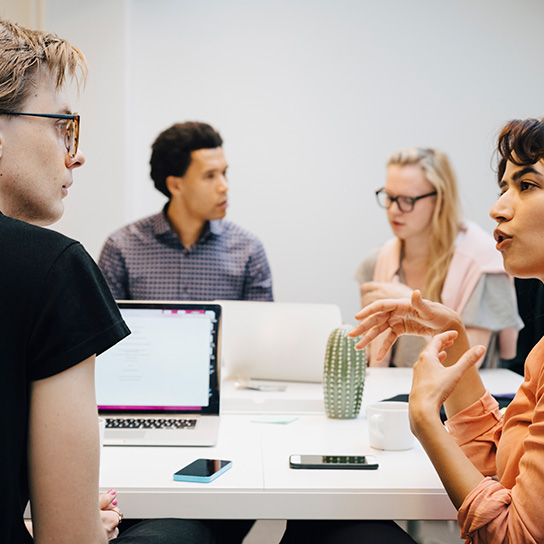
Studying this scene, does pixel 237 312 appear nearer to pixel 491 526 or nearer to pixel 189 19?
pixel 491 526

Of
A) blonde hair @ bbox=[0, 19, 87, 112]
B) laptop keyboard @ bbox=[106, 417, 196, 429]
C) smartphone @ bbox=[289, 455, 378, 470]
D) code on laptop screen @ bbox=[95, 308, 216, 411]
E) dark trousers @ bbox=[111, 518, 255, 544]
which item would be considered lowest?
dark trousers @ bbox=[111, 518, 255, 544]

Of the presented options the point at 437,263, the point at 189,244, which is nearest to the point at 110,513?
the point at 437,263

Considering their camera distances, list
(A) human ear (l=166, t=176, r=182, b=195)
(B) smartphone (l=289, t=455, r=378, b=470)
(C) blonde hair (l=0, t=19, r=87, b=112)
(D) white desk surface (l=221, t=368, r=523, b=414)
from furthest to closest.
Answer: (A) human ear (l=166, t=176, r=182, b=195) → (D) white desk surface (l=221, t=368, r=523, b=414) → (B) smartphone (l=289, t=455, r=378, b=470) → (C) blonde hair (l=0, t=19, r=87, b=112)

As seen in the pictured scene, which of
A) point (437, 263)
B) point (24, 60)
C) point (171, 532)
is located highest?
point (24, 60)

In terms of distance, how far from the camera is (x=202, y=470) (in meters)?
1.21

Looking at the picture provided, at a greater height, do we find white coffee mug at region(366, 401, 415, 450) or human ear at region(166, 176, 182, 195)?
human ear at region(166, 176, 182, 195)

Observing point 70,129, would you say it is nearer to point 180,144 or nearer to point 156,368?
point 156,368

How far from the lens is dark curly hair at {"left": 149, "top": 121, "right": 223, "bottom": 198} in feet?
9.49

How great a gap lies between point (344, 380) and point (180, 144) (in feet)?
5.30

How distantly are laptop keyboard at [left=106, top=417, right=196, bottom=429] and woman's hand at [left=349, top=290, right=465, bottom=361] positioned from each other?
0.43 metres

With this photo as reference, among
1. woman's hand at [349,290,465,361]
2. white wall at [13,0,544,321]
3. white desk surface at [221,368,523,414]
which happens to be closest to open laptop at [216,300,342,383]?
white desk surface at [221,368,523,414]

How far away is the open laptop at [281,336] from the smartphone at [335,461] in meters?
0.73

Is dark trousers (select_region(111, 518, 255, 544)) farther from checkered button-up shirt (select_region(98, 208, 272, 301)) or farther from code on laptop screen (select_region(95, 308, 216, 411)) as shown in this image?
checkered button-up shirt (select_region(98, 208, 272, 301))

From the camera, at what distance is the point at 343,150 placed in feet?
13.0
